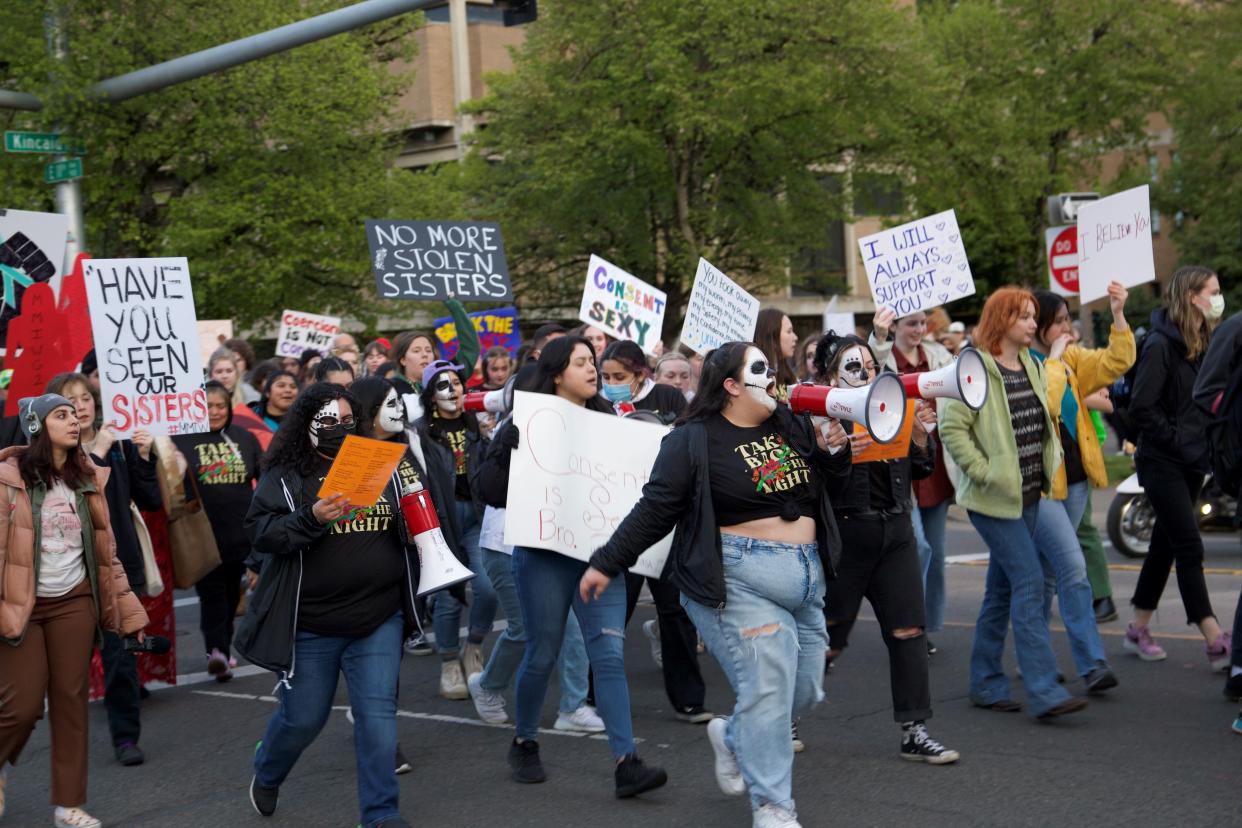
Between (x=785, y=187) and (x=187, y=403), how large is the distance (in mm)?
24263

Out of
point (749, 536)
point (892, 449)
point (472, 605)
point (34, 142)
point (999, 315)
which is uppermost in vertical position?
point (34, 142)

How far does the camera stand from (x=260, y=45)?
11.9 m

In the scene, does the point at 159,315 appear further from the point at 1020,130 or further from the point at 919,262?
the point at 1020,130

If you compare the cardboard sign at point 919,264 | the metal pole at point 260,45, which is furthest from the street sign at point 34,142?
the cardboard sign at point 919,264

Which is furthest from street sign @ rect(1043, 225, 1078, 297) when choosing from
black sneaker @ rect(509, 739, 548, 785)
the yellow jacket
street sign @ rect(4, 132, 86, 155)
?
black sneaker @ rect(509, 739, 548, 785)

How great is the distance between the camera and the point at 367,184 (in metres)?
24.1

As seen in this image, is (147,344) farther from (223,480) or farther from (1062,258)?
(1062,258)

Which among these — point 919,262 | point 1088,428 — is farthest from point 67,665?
point 919,262

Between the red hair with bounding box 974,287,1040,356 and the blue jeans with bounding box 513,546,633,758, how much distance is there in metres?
2.11

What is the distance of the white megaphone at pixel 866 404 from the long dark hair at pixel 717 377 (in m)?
0.23

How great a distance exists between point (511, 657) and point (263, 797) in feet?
4.87

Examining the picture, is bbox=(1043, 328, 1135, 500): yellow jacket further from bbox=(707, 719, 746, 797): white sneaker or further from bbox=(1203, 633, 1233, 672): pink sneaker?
bbox=(707, 719, 746, 797): white sneaker

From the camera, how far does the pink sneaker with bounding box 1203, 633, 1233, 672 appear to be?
302 inches

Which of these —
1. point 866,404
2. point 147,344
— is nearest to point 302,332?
point 147,344
